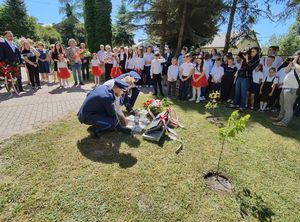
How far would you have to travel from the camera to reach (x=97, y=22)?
20.2 metres

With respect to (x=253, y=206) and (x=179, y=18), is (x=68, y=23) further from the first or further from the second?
(x=253, y=206)

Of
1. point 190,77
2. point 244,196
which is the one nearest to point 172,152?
point 244,196

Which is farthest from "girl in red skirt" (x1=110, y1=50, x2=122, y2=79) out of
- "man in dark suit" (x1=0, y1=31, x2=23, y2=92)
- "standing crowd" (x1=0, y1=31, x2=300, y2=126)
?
"man in dark suit" (x1=0, y1=31, x2=23, y2=92)

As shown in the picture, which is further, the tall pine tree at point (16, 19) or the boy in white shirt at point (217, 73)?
the tall pine tree at point (16, 19)

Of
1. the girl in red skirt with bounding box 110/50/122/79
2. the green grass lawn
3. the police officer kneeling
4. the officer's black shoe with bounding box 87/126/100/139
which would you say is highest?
the girl in red skirt with bounding box 110/50/122/79

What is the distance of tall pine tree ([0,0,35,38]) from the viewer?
30783 mm

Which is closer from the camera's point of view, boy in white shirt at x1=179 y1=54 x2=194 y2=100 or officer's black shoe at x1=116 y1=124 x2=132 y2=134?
officer's black shoe at x1=116 y1=124 x2=132 y2=134

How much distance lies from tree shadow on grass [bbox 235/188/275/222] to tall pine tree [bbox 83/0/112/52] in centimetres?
1930

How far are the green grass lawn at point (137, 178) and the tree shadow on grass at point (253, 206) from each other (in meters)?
0.01

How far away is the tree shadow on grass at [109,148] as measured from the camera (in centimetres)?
383

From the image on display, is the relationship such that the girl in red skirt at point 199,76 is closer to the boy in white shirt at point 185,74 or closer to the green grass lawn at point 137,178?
the boy in white shirt at point 185,74

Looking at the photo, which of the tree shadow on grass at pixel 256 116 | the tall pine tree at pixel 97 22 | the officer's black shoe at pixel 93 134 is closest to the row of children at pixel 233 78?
the tree shadow on grass at pixel 256 116

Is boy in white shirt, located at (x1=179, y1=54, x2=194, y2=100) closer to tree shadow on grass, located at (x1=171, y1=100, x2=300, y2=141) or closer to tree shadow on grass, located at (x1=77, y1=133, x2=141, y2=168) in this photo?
tree shadow on grass, located at (x1=171, y1=100, x2=300, y2=141)

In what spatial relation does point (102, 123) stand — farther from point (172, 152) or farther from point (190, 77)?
point (190, 77)
